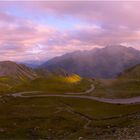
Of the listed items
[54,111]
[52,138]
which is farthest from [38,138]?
[54,111]

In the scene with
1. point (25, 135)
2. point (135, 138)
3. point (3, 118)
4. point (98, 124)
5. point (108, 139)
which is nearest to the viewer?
point (135, 138)

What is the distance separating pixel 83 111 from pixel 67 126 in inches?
924

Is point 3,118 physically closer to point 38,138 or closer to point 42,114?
point 42,114

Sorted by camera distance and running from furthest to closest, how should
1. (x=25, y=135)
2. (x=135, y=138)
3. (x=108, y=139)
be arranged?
(x=25, y=135) → (x=108, y=139) → (x=135, y=138)

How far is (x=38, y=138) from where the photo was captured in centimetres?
6269

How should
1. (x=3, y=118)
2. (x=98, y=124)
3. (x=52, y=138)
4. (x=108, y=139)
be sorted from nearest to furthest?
(x=108, y=139), (x=52, y=138), (x=98, y=124), (x=3, y=118)

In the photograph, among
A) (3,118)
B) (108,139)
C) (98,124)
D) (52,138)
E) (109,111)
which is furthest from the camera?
(109,111)

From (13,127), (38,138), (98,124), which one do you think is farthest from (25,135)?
(98,124)

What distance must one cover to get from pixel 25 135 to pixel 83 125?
46.9 feet

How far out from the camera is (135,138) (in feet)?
132

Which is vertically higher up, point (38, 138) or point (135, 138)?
point (135, 138)

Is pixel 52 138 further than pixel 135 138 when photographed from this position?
Yes

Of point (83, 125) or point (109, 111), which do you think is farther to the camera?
point (109, 111)

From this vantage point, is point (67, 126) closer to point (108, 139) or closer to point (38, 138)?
point (38, 138)
